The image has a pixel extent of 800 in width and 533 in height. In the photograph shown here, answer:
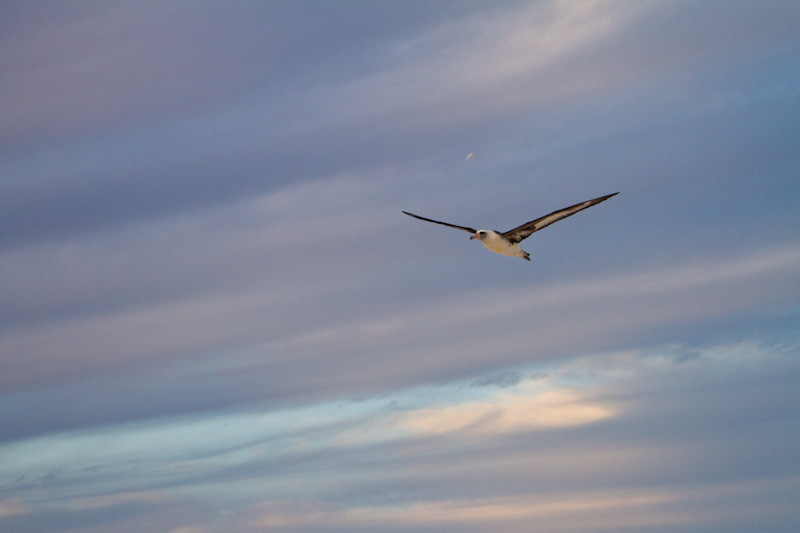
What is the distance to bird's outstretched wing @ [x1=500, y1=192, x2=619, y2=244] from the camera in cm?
6291

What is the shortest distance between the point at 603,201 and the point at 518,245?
7.80 metres

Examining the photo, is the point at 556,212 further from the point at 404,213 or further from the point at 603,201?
the point at 404,213

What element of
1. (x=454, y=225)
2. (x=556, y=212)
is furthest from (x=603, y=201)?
(x=454, y=225)

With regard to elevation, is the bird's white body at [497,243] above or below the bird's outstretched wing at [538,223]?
below

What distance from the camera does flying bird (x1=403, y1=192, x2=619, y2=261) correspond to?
63.0 m

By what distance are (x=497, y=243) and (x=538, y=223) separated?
3.98 metres

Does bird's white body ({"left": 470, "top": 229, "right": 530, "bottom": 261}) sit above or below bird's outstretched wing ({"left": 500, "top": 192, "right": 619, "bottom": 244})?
below

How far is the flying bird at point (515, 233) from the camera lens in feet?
207

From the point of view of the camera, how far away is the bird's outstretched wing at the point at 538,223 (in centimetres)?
6291

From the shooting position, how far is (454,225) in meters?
63.5

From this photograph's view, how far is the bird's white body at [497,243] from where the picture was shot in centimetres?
6312

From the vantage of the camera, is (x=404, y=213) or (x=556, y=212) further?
(x=556, y=212)

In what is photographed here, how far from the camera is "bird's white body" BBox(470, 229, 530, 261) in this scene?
63125 mm

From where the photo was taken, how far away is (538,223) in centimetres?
6519
